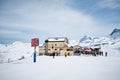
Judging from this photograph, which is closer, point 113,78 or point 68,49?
point 113,78

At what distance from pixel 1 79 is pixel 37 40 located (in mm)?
18752

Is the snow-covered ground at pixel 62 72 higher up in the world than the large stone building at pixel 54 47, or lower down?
lower down

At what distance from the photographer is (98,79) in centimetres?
981

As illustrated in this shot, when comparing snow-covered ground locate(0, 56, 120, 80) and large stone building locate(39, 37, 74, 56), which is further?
large stone building locate(39, 37, 74, 56)

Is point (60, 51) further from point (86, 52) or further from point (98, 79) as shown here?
point (98, 79)

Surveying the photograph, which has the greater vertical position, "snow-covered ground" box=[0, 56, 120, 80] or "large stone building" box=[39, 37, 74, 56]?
"large stone building" box=[39, 37, 74, 56]

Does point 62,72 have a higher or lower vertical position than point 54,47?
lower

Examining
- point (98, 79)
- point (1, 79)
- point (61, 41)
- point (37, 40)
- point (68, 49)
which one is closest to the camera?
point (98, 79)

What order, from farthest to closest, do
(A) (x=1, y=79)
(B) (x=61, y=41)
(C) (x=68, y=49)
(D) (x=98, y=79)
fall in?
(B) (x=61, y=41) < (C) (x=68, y=49) < (A) (x=1, y=79) < (D) (x=98, y=79)

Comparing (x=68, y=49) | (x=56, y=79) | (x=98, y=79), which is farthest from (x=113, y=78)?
(x=68, y=49)

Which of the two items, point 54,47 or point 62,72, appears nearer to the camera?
point 62,72

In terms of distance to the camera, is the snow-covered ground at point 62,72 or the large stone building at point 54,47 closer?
the snow-covered ground at point 62,72

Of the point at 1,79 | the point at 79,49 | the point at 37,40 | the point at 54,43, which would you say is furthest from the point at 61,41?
the point at 1,79

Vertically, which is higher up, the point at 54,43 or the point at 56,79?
the point at 54,43
